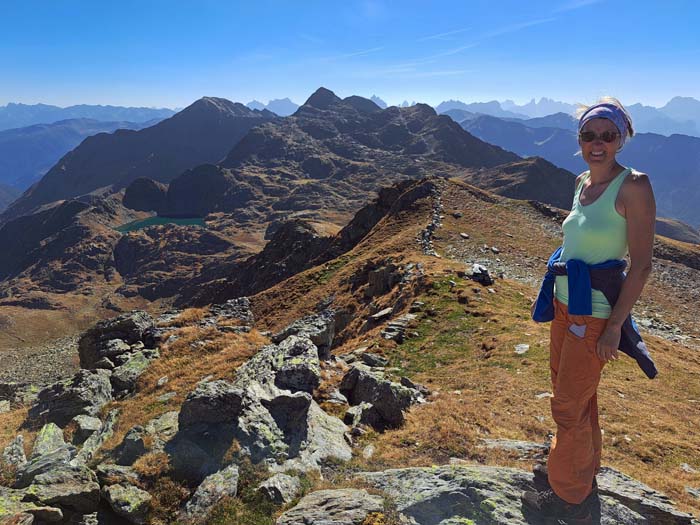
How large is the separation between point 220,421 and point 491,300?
20761 millimetres

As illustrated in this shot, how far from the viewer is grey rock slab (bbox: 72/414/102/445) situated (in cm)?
1243

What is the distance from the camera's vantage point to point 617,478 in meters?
7.91

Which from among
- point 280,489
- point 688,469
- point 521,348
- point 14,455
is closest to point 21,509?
point 14,455

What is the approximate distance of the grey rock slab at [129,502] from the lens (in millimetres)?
7941

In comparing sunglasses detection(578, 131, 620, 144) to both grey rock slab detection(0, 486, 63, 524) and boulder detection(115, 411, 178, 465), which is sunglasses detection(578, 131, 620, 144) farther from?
boulder detection(115, 411, 178, 465)

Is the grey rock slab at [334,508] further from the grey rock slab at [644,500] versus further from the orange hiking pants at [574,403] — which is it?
the grey rock slab at [644,500]

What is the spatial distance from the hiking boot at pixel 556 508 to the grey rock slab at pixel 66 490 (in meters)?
8.13

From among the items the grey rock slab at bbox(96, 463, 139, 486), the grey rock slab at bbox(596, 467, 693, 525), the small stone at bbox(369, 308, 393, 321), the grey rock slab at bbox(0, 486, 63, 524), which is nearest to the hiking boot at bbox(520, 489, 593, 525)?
the grey rock slab at bbox(596, 467, 693, 525)

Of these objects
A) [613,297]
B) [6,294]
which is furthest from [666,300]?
[6,294]

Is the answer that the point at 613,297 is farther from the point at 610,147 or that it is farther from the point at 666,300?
the point at 666,300

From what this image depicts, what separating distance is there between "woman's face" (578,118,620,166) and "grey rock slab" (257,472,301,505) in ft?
25.6

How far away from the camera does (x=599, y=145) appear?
→ 5375 mm

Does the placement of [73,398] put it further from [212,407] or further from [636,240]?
[636,240]

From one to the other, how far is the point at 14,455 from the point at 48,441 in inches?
60.8
